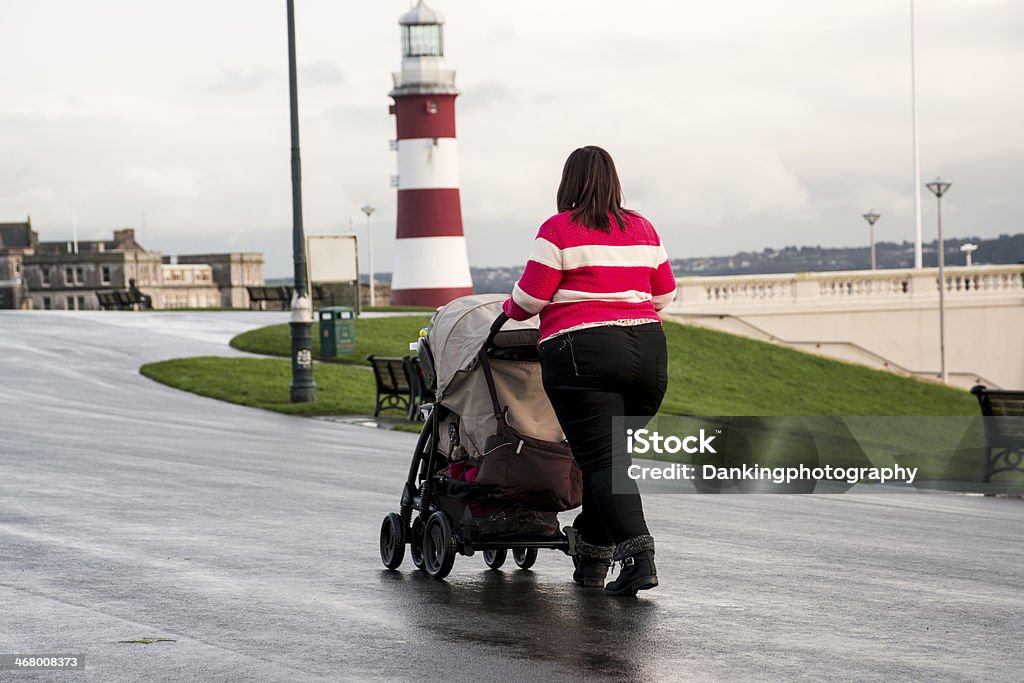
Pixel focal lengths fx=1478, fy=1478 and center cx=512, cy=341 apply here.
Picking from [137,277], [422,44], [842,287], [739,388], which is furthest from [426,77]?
[137,277]

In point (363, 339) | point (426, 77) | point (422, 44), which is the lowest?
point (363, 339)

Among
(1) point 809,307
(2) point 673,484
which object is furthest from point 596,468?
(1) point 809,307

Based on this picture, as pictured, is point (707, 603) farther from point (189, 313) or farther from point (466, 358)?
point (189, 313)

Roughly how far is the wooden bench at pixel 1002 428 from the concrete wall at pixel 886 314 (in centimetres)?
2858

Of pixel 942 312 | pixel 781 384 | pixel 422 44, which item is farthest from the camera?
pixel 422 44

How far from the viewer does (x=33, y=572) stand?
7.89 m

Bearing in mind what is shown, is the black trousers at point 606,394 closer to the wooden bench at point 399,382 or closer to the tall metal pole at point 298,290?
the wooden bench at point 399,382

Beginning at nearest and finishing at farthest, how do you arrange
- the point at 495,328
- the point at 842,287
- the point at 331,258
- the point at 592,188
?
the point at 592,188 → the point at 495,328 → the point at 331,258 → the point at 842,287

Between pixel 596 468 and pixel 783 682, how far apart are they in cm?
180

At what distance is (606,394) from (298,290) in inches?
692

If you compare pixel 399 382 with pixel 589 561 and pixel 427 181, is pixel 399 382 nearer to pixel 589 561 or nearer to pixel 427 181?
pixel 589 561

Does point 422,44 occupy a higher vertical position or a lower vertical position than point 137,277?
higher

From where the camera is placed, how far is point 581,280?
722cm

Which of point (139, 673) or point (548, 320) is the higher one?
point (548, 320)
